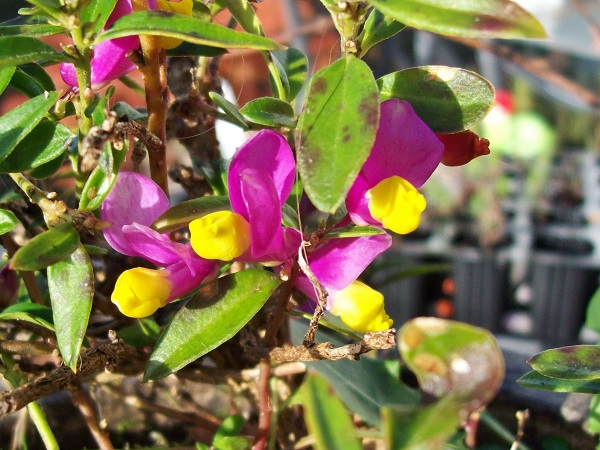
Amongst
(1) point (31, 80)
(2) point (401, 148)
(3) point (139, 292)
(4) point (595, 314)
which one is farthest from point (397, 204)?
(4) point (595, 314)

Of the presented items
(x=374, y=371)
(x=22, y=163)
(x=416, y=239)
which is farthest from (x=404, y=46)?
(x=22, y=163)

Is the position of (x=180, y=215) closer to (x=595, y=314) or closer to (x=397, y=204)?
(x=397, y=204)

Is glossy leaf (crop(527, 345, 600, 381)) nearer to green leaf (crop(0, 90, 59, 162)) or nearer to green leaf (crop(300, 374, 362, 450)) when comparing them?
green leaf (crop(300, 374, 362, 450))

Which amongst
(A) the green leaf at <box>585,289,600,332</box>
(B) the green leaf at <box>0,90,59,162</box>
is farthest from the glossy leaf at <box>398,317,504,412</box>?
(A) the green leaf at <box>585,289,600,332</box>

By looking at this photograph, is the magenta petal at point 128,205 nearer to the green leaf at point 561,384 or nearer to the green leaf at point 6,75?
the green leaf at point 6,75

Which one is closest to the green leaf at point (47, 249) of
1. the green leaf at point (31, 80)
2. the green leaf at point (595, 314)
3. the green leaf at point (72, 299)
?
the green leaf at point (72, 299)
